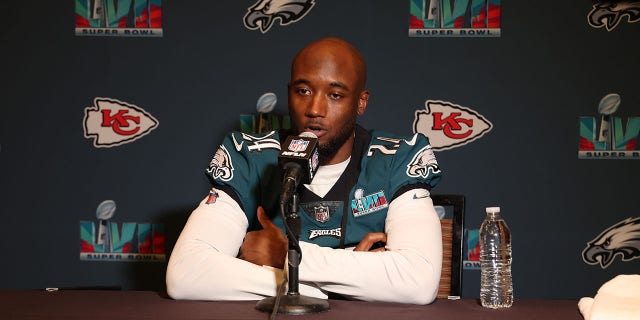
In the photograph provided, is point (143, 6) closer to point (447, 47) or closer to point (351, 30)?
point (351, 30)

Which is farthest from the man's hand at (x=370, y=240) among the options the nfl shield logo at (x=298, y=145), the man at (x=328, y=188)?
the nfl shield logo at (x=298, y=145)

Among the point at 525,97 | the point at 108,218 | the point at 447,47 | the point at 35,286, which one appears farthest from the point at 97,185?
the point at 525,97

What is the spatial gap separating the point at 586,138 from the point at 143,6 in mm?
1789

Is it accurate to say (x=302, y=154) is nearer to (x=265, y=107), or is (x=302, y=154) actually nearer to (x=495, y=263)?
(x=495, y=263)

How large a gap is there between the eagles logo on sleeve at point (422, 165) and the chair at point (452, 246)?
0.52ft

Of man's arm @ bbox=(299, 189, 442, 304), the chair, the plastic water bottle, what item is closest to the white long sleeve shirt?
man's arm @ bbox=(299, 189, 442, 304)

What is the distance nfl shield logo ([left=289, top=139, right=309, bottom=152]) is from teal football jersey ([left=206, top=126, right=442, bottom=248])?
602 mm

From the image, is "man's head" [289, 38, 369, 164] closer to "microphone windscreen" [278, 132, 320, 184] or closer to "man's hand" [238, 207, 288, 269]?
"man's hand" [238, 207, 288, 269]

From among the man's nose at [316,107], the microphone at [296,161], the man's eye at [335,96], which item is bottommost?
the microphone at [296,161]

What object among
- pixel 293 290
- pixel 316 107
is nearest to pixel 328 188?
pixel 316 107

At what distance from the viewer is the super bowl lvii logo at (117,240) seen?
3.08 m

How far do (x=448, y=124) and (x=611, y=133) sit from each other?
611 millimetres

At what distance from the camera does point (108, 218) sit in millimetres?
3094

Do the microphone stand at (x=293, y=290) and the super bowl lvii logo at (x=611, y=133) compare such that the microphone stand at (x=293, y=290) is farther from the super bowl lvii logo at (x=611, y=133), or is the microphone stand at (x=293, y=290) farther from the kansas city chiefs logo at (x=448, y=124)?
the super bowl lvii logo at (x=611, y=133)
